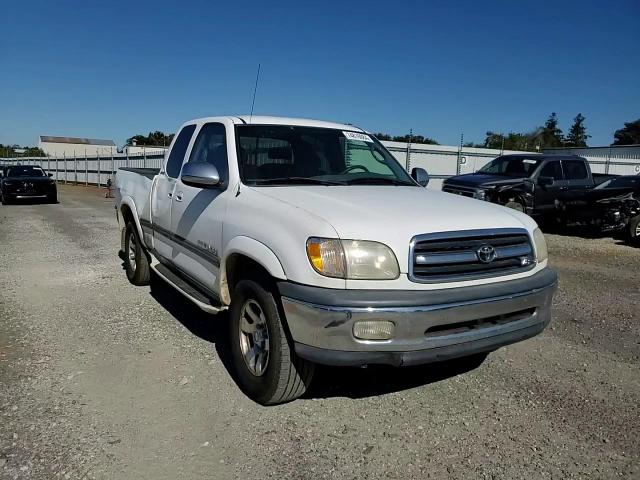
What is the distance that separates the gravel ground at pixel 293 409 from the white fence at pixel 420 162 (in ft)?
43.2

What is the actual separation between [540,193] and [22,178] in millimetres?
17300

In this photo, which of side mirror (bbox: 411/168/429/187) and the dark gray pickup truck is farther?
the dark gray pickup truck

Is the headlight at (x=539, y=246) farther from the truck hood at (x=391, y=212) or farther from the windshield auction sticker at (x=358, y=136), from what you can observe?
the windshield auction sticker at (x=358, y=136)

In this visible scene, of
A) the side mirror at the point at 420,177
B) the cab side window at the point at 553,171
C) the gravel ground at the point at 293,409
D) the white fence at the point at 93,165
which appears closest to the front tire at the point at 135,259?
the gravel ground at the point at 293,409

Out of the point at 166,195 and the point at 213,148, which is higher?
the point at 213,148

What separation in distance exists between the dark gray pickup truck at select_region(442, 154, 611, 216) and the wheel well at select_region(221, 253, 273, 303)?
347 inches

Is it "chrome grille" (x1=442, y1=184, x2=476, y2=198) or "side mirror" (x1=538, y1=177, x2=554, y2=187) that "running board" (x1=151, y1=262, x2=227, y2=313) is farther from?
"side mirror" (x1=538, y1=177, x2=554, y2=187)

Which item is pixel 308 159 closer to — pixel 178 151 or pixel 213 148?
pixel 213 148

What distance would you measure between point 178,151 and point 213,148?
851 mm

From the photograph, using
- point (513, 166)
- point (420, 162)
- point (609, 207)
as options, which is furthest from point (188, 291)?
point (420, 162)

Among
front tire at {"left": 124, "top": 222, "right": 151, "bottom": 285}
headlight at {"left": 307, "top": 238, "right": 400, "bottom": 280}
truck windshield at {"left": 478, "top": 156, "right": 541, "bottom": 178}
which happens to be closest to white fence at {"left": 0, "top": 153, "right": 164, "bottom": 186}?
truck windshield at {"left": 478, "top": 156, "right": 541, "bottom": 178}

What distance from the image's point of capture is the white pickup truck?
9.34 ft

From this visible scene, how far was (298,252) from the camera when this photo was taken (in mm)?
2934

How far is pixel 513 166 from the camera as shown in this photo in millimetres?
12898
